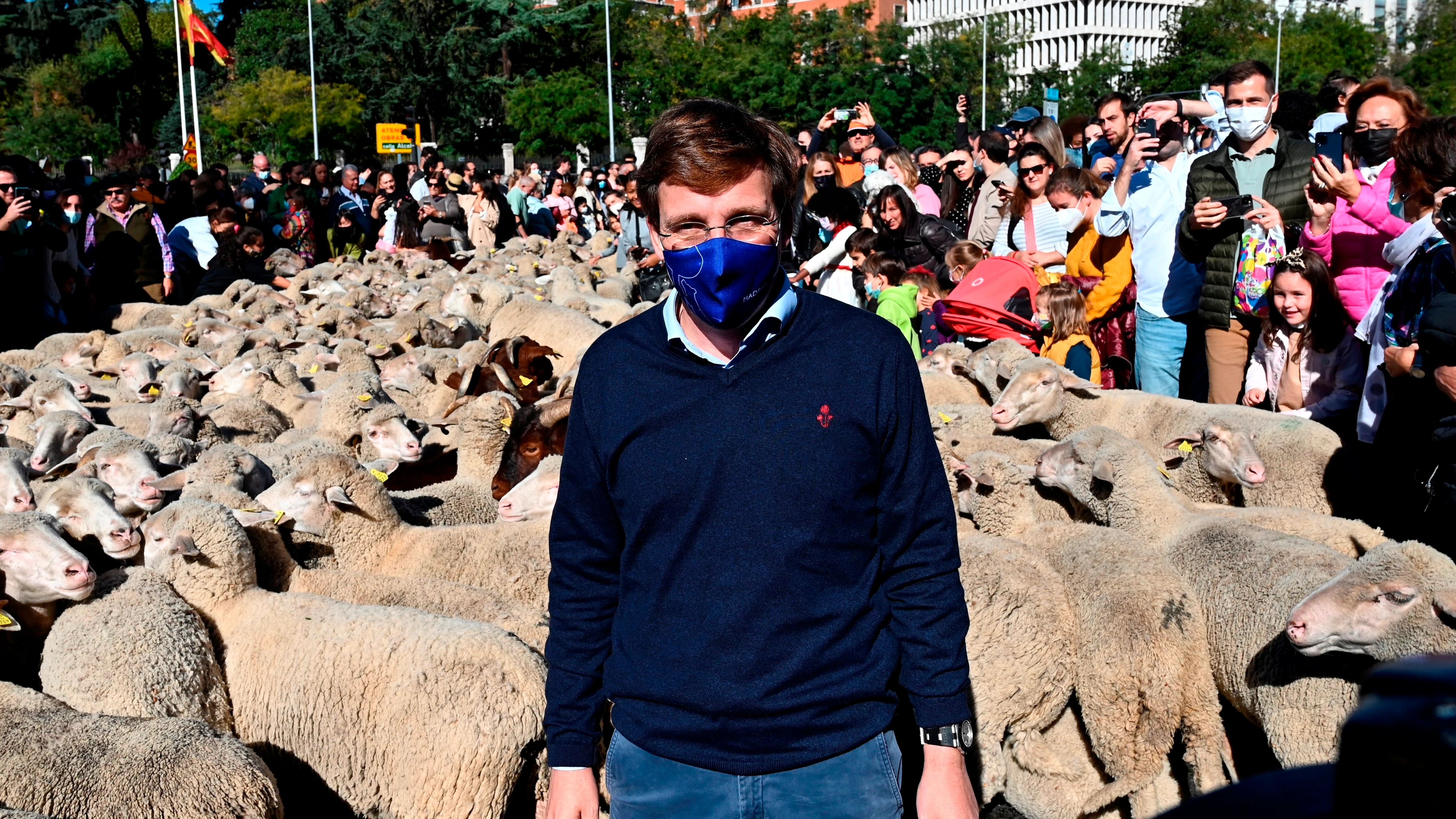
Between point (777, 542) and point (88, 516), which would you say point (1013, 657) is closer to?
point (777, 542)

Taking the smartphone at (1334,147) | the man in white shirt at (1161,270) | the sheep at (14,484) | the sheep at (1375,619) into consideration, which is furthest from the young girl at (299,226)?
the sheep at (1375,619)

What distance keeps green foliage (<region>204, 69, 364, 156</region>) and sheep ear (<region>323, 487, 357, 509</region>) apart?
143ft

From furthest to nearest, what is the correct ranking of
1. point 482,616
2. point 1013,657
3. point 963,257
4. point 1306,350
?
1. point 963,257
2. point 1306,350
3. point 482,616
4. point 1013,657

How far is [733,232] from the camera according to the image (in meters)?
1.78

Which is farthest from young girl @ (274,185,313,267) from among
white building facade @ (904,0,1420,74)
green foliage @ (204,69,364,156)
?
white building facade @ (904,0,1420,74)

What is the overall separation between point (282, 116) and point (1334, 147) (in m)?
45.3

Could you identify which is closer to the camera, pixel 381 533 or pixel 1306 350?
pixel 381 533

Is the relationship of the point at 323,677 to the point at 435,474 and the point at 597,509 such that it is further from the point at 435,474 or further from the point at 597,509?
the point at 435,474

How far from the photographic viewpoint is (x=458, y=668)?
3352 millimetres

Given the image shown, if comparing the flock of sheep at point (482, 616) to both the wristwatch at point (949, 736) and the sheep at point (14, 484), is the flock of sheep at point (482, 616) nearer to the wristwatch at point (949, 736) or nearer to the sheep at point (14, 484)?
the sheep at point (14, 484)

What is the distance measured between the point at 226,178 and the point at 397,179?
7.71 ft

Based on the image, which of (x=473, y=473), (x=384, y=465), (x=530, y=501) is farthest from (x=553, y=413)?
(x=530, y=501)

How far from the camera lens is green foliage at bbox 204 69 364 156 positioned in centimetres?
4512

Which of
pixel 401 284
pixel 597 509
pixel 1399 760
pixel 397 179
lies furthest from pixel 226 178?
pixel 1399 760
